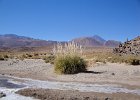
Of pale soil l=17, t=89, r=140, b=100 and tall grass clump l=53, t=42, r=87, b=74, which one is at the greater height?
tall grass clump l=53, t=42, r=87, b=74

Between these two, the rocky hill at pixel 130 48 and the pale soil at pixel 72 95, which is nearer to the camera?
the pale soil at pixel 72 95

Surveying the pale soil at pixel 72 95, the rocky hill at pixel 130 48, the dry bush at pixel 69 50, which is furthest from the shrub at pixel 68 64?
the rocky hill at pixel 130 48

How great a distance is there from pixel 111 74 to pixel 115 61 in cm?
902

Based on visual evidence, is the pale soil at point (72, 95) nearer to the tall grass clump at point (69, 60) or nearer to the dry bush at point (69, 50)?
the tall grass clump at point (69, 60)

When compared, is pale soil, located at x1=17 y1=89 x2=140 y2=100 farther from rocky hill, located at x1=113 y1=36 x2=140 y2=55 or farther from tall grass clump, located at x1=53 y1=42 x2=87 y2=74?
rocky hill, located at x1=113 y1=36 x2=140 y2=55

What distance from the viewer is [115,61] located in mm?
27375

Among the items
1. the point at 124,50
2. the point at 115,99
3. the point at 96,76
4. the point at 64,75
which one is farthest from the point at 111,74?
the point at 124,50

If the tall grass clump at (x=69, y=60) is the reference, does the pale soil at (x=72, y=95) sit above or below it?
below

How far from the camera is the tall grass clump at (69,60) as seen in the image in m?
19.1

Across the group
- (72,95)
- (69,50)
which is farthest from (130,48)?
(72,95)

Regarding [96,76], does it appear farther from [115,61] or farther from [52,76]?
[115,61]

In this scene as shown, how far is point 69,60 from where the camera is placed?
18.9m

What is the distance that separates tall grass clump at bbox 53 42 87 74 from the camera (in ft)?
62.5

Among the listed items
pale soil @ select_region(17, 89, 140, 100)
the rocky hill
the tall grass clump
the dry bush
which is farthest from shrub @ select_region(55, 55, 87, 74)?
the rocky hill
